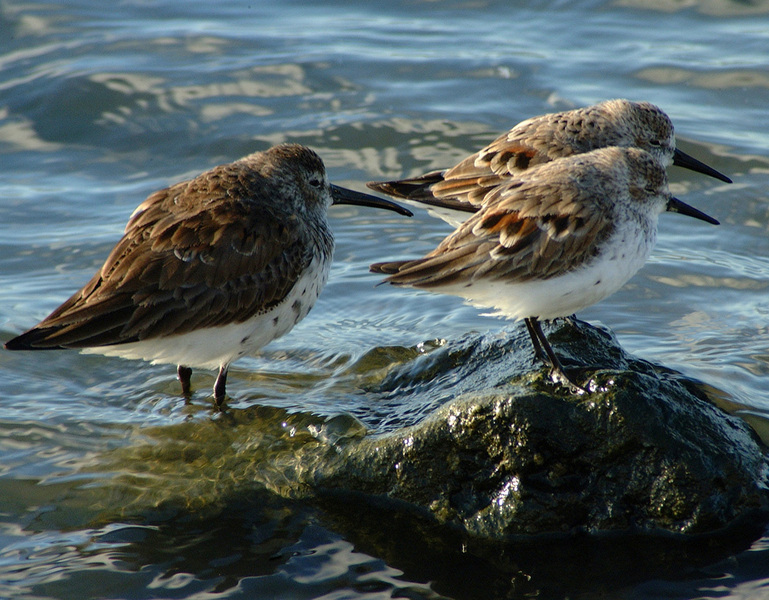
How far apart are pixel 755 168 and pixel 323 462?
7795 mm

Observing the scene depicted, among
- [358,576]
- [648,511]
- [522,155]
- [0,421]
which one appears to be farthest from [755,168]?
[0,421]

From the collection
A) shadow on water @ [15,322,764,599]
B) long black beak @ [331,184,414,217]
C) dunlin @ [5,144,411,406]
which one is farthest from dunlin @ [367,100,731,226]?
shadow on water @ [15,322,764,599]

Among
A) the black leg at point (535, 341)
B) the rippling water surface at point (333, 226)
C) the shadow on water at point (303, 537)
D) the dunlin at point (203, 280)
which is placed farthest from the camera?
the black leg at point (535, 341)

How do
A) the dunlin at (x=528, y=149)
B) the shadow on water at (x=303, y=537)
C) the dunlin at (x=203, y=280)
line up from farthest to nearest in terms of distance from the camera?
the dunlin at (x=528, y=149) → the dunlin at (x=203, y=280) → the shadow on water at (x=303, y=537)

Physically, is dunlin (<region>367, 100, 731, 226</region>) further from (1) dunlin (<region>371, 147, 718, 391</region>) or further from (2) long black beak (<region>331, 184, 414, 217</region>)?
(1) dunlin (<region>371, 147, 718, 391</region>)

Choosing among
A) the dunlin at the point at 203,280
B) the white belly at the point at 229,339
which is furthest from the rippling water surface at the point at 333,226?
the dunlin at the point at 203,280

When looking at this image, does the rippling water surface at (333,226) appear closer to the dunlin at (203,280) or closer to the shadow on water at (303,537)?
the shadow on water at (303,537)

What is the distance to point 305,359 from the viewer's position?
8438 mm

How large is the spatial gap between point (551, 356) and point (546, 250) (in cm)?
82

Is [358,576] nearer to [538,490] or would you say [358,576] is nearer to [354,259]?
[538,490]

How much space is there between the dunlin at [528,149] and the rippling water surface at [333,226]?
49.9 inches

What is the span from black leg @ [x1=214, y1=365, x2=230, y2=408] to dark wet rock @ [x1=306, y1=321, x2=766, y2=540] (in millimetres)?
1498

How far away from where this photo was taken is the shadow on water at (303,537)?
5418 millimetres

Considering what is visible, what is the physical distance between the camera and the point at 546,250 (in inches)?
240
